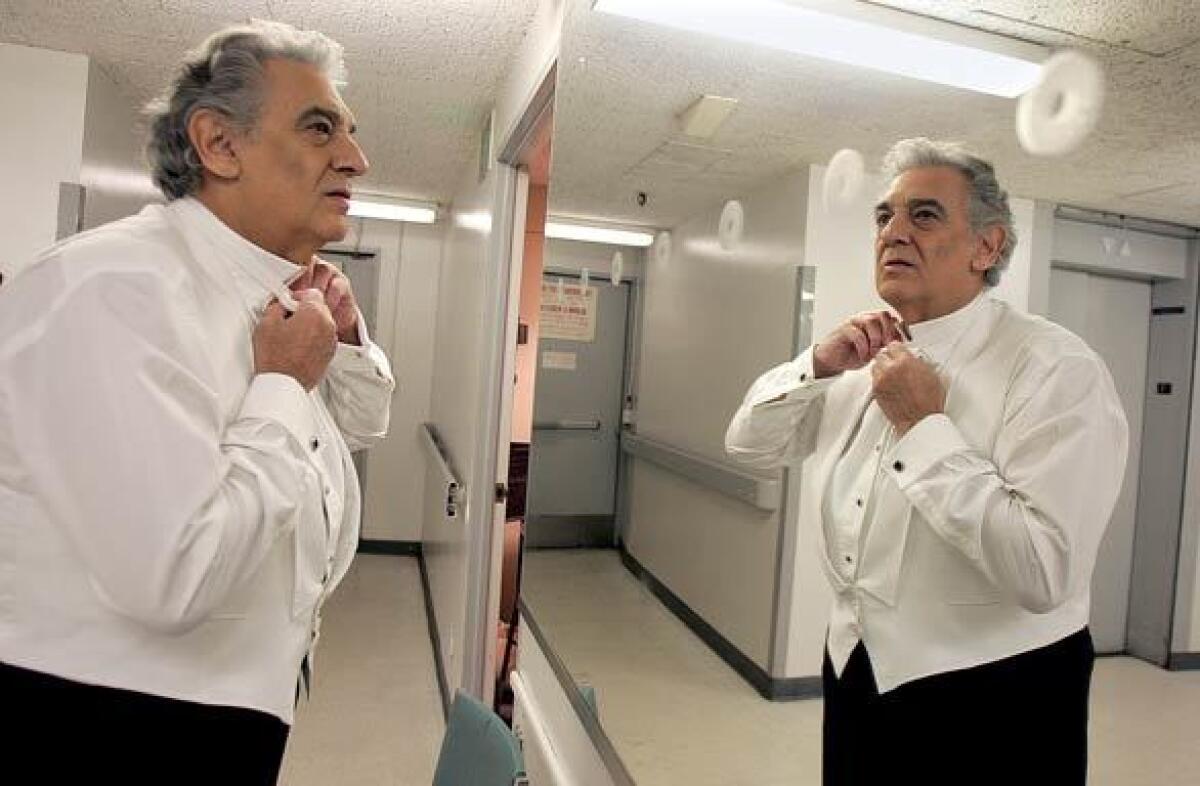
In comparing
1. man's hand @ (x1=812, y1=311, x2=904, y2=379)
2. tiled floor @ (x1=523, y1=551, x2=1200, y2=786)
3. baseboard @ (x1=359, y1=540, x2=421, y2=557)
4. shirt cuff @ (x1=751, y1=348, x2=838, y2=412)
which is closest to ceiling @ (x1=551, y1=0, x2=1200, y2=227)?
man's hand @ (x1=812, y1=311, x2=904, y2=379)

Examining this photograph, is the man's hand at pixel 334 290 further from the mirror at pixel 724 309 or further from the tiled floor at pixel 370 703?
the tiled floor at pixel 370 703

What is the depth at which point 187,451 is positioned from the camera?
0.91 m

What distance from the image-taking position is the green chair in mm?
1373

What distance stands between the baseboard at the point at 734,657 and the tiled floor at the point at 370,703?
180 cm

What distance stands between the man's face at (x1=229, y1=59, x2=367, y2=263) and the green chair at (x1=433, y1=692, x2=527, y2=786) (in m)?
0.92

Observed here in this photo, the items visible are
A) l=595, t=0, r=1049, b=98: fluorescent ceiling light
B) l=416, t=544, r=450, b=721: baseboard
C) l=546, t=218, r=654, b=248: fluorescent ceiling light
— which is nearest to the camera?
l=595, t=0, r=1049, b=98: fluorescent ceiling light

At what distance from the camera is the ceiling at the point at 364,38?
264 centimetres

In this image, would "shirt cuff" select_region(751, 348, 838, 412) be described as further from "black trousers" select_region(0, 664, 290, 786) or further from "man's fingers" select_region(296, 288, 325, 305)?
"black trousers" select_region(0, 664, 290, 786)

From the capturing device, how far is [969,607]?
0.93 meters

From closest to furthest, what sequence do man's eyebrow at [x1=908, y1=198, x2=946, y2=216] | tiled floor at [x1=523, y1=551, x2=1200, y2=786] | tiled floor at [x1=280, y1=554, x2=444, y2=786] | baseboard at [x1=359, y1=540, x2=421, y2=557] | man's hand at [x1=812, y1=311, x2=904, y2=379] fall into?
tiled floor at [x1=523, y1=551, x2=1200, y2=786] → man's eyebrow at [x1=908, y1=198, x2=946, y2=216] → man's hand at [x1=812, y1=311, x2=904, y2=379] → tiled floor at [x1=280, y1=554, x2=444, y2=786] → baseboard at [x1=359, y1=540, x2=421, y2=557]

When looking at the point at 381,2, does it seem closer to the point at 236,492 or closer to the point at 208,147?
the point at 208,147

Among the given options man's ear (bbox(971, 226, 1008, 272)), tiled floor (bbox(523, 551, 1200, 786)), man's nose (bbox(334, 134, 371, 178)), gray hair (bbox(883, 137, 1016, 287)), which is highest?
man's nose (bbox(334, 134, 371, 178))

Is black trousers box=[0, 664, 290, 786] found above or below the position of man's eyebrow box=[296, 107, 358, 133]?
below

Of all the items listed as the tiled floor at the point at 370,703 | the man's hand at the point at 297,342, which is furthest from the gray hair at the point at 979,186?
the tiled floor at the point at 370,703
